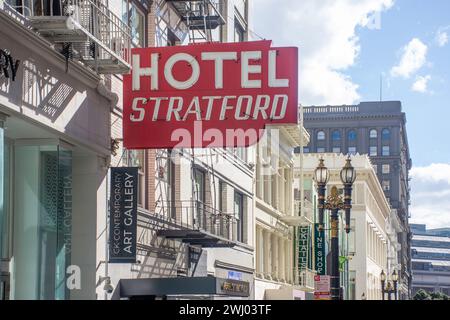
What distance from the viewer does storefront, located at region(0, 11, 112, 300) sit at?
17266 mm

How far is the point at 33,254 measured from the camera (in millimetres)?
18891

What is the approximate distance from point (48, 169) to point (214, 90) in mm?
3869

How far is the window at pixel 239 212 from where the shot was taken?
123 ft

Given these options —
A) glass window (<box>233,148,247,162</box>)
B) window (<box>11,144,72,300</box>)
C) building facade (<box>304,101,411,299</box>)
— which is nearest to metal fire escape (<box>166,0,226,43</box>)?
glass window (<box>233,148,247,162</box>)

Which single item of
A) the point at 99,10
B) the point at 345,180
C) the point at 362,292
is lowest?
the point at 362,292

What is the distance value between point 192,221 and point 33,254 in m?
10.6

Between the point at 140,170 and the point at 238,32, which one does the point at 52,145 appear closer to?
the point at 140,170

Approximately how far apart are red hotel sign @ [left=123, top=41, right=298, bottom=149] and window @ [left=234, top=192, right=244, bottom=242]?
16.5 m

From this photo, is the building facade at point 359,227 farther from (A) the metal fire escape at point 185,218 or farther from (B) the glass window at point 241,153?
(A) the metal fire escape at point 185,218

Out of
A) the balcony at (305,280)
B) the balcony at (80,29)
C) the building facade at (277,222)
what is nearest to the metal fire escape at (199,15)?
the balcony at (80,29)

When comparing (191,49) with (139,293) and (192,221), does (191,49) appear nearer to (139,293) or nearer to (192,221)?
(139,293)

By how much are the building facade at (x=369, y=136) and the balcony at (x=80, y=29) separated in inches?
5822

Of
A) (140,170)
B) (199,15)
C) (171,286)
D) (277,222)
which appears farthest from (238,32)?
(171,286)
